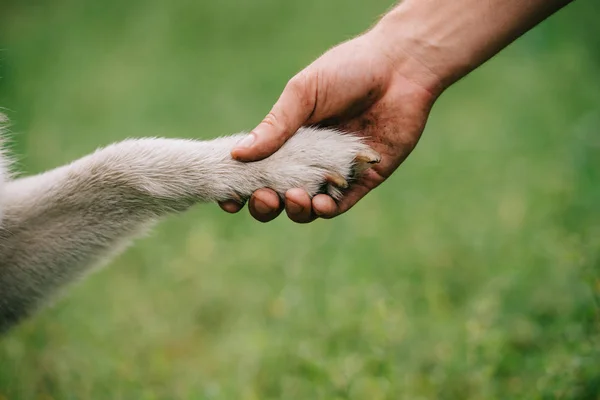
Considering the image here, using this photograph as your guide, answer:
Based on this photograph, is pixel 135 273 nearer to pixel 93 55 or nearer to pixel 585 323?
pixel 585 323

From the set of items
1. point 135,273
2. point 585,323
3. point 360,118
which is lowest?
point 135,273

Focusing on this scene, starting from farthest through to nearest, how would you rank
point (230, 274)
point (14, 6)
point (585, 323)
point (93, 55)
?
point (14, 6) → point (93, 55) → point (230, 274) → point (585, 323)

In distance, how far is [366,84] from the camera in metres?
2.93

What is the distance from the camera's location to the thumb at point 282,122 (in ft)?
8.75

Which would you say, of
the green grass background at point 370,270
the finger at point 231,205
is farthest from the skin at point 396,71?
the green grass background at point 370,270

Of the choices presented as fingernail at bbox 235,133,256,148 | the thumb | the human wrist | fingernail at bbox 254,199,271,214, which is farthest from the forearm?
fingernail at bbox 254,199,271,214

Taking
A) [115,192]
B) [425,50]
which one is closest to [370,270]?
[425,50]

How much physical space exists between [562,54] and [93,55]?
574cm

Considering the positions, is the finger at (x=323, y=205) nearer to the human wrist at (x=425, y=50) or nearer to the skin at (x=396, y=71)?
the skin at (x=396, y=71)

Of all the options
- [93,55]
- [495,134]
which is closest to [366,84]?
[495,134]

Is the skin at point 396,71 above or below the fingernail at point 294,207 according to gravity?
above

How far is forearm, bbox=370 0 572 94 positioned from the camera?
2.89 metres

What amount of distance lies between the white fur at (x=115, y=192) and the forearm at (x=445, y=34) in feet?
1.64

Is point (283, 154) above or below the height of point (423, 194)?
above
